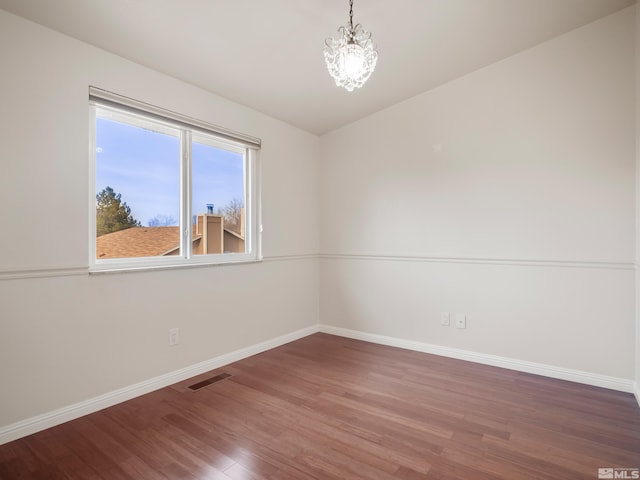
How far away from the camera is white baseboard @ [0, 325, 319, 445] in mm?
1926

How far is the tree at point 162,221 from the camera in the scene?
2.65m

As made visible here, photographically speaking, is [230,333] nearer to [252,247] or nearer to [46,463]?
[252,247]

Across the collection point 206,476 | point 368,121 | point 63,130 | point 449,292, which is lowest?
point 206,476

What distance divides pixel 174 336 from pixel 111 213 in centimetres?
104

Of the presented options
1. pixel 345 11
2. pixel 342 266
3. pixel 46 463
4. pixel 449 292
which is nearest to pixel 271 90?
pixel 345 11

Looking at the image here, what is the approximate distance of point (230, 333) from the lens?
314 cm

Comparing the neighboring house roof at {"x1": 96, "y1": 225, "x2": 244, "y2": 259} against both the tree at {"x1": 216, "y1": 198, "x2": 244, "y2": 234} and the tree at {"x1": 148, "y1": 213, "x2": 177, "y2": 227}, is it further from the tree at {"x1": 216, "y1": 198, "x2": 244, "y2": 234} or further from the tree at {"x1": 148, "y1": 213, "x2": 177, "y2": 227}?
the tree at {"x1": 216, "y1": 198, "x2": 244, "y2": 234}

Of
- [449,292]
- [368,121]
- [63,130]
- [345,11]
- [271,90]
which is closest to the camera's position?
[63,130]

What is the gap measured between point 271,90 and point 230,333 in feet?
7.34

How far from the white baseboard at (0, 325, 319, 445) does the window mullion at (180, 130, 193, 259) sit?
0.94 metres

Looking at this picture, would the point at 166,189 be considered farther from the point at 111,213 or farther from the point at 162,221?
the point at 111,213

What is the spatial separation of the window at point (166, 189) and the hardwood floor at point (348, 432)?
1051 millimetres

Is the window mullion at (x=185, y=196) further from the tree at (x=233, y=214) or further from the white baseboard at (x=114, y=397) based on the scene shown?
the white baseboard at (x=114, y=397)

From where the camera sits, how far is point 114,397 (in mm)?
2312
